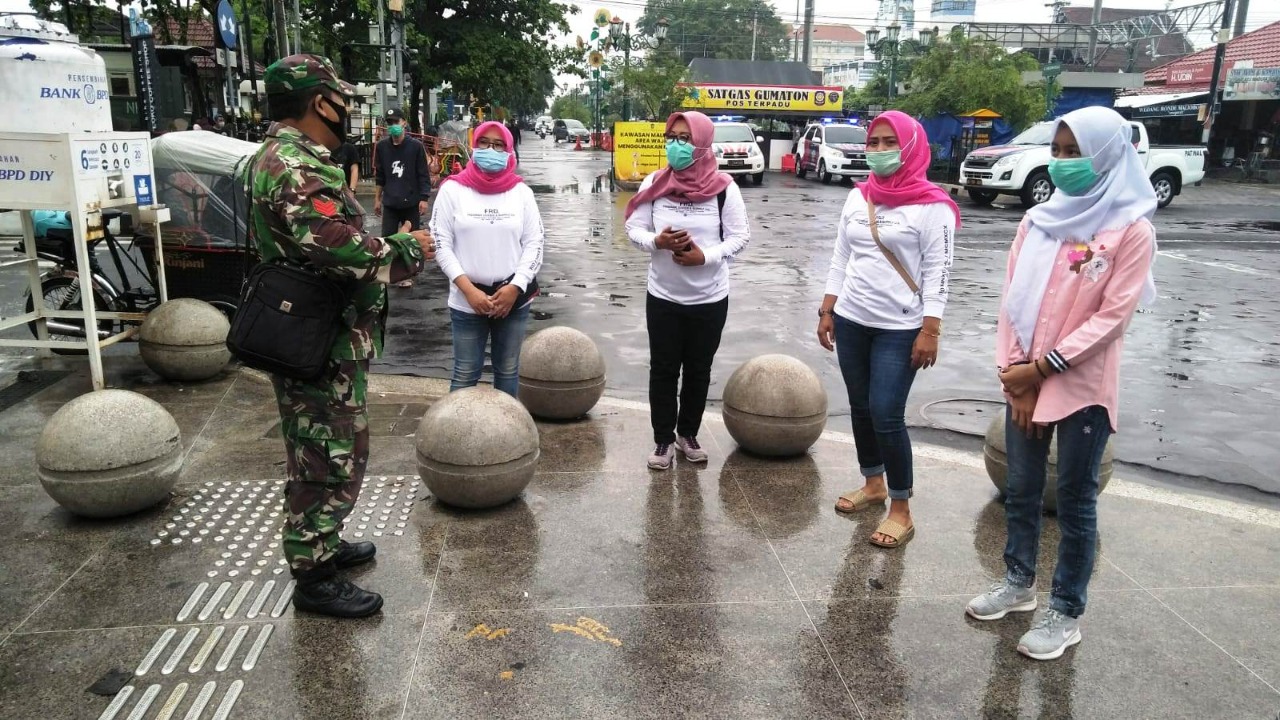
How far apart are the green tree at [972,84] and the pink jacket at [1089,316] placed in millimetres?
34298

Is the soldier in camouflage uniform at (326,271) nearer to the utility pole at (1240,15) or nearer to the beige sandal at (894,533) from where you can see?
the beige sandal at (894,533)

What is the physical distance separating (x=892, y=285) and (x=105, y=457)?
380cm

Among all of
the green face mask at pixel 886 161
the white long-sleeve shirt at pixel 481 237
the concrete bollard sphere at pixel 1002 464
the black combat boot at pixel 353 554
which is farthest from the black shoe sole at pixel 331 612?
the concrete bollard sphere at pixel 1002 464

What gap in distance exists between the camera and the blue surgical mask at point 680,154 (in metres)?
4.84

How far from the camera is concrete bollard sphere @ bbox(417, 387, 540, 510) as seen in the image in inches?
179

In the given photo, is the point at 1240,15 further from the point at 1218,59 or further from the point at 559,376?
the point at 559,376

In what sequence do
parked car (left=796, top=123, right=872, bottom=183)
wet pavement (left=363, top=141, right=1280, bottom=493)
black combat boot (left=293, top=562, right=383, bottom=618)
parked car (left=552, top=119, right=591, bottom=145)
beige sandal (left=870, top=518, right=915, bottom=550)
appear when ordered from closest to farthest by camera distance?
black combat boot (left=293, top=562, right=383, bottom=618)
beige sandal (left=870, top=518, right=915, bottom=550)
wet pavement (left=363, top=141, right=1280, bottom=493)
parked car (left=796, top=123, right=872, bottom=183)
parked car (left=552, top=119, right=591, bottom=145)

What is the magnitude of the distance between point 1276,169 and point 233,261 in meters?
38.3

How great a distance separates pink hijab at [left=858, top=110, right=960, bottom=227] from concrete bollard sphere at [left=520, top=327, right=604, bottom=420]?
2.58 m

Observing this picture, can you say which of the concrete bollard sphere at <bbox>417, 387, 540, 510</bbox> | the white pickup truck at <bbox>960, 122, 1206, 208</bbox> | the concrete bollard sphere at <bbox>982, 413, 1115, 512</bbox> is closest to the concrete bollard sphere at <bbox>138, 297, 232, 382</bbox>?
the concrete bollard sphere at <bbox>417, 387, 540, 510</bbox>

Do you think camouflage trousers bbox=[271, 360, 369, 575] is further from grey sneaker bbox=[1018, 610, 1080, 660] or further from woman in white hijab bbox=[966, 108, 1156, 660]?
grey sneaker bbox=[1018, 610, 1080, 660]

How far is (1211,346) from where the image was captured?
9.32 m

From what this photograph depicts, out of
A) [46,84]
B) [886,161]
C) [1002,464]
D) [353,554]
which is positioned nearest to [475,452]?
[353,554]

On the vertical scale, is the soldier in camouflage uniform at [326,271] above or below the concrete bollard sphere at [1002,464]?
above
